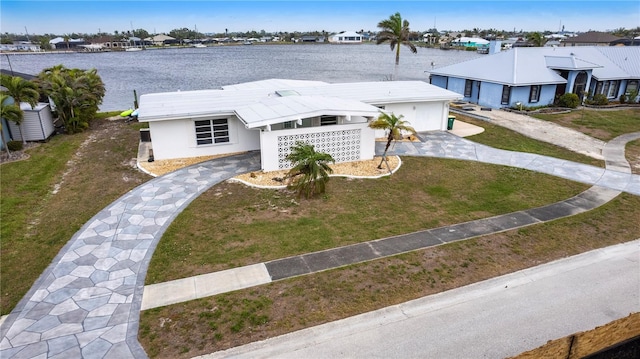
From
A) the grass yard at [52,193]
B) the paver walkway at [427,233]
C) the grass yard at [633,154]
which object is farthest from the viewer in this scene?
the grass yard at [633,154]

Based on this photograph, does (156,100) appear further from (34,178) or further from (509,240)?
(509,240)

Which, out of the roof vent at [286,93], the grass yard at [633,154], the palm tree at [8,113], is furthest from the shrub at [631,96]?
the palm tree at [8,113]

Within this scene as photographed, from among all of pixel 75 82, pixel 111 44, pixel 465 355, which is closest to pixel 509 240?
pixel 465 355

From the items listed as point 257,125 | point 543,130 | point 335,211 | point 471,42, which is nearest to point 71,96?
point 257,125

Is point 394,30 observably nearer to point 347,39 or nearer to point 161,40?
Answer: point 347,39

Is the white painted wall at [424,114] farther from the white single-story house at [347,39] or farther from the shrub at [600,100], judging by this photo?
the white single-story house at [347,39]

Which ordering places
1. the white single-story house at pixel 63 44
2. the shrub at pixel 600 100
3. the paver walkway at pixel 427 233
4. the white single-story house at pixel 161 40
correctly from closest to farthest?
the paver walkway at pixel 427 233
the shrub at pixel 600 100
the white single-story house at pixel 63 44
the white single-story house at pixel 161 40
